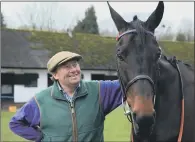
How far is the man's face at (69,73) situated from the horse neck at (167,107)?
3.05 feet

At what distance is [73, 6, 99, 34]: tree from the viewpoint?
46.3 meters

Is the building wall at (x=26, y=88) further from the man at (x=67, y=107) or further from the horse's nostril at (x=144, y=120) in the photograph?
the horse's nostril at (x=144, y=120)

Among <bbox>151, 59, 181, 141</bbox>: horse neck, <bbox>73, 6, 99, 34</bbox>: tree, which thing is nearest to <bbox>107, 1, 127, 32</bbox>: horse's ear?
<bbox>151, 59, 181, 141</bbox>: horse neck

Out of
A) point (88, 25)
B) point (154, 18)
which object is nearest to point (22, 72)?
point (88, 25)

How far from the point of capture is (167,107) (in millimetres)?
3279

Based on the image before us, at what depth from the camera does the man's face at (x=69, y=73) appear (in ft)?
12.3

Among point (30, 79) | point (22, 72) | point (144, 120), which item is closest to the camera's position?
point (144, 120)

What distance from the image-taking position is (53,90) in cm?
387

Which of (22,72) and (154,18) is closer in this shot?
(154,18)

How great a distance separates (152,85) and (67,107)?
3.91 ft

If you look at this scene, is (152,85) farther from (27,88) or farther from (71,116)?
(27,88)

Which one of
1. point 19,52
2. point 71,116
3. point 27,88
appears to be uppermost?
point 19,52

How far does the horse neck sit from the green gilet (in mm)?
801

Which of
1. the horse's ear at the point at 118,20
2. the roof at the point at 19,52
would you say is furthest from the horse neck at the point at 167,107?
the roof at the point at 19,52
